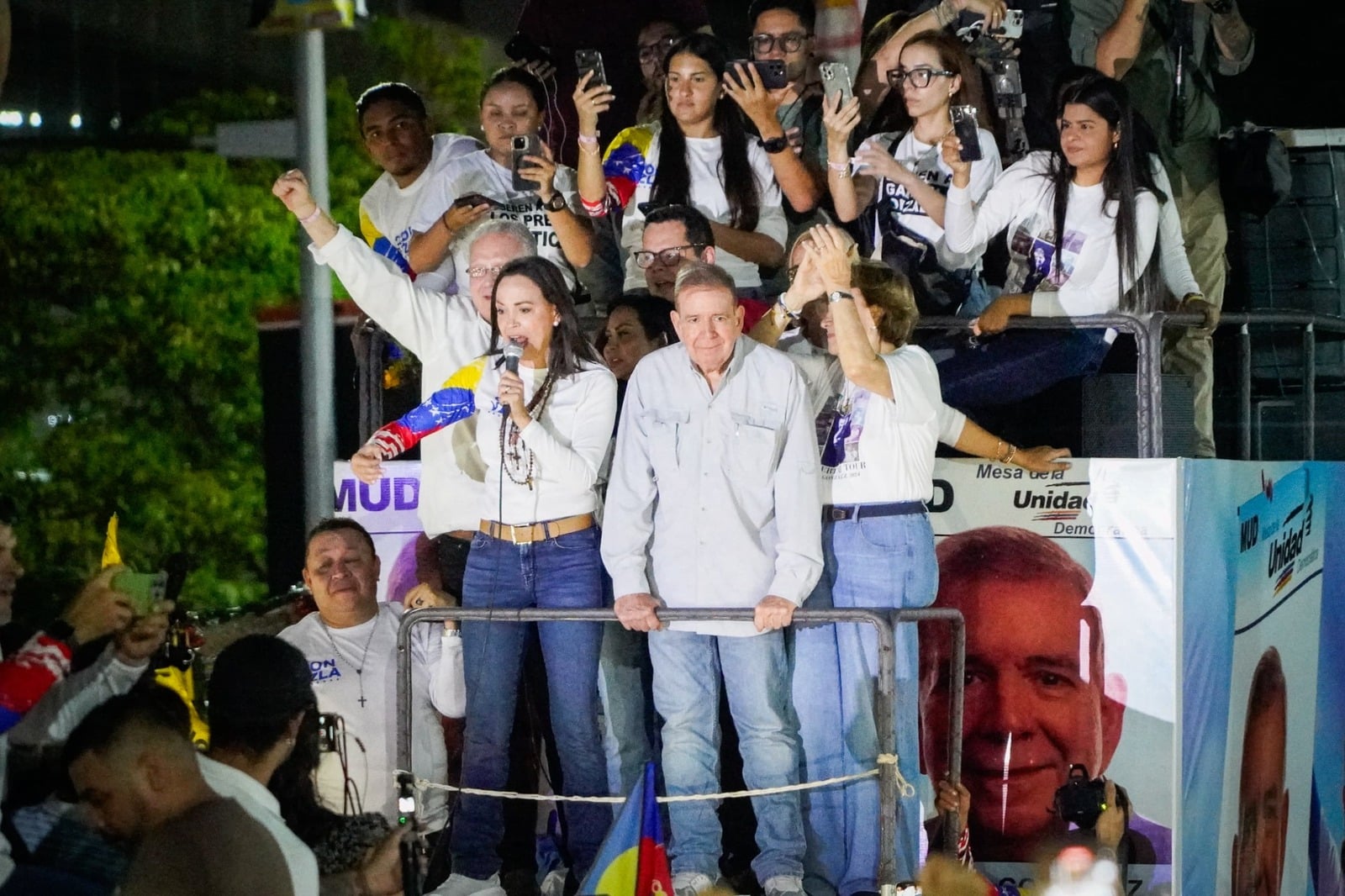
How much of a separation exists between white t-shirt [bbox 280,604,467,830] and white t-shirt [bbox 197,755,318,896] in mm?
1009

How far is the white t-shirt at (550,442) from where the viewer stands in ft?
16.8

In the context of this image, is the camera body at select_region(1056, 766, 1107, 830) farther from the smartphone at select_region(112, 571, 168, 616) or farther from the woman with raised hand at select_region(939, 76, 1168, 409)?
the smartphone at select_region(112, 571, 168, 616)

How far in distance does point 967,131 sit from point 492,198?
183 cm

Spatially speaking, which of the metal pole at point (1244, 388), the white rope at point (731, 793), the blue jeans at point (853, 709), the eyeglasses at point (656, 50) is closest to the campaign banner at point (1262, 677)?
the metal pole at point (1244, 388)

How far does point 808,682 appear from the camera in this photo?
519 centimetres

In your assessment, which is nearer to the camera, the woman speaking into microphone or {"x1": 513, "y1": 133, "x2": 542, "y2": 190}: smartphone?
the woman speaking into microphone

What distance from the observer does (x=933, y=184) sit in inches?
241

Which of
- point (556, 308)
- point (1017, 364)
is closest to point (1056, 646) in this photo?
point (1017, 364)

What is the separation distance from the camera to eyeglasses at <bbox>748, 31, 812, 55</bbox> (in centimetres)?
631

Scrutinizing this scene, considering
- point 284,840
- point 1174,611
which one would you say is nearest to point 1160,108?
point 1174,611

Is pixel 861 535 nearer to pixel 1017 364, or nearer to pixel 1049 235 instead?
pixel 1017 364

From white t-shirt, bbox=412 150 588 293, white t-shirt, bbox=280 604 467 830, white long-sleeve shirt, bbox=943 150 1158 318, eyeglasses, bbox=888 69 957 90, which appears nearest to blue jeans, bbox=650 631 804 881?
white t-shirt, bbox=280 604 467 830

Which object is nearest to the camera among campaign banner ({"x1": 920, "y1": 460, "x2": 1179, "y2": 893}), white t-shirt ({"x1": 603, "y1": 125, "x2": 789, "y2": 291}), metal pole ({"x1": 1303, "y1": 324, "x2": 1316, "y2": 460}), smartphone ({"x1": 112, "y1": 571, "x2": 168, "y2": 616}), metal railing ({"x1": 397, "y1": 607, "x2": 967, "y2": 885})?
metal railing ({"x1": 397, "y1": 607, "x2": 967, "y2": 885})

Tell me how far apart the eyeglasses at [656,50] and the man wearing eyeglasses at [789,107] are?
0.34 m
